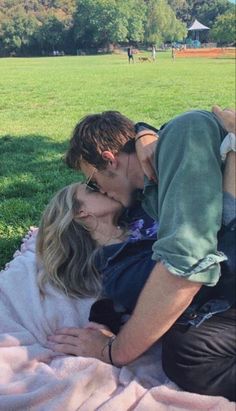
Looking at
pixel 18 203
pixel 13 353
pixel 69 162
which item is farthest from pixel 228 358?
pixel 18 203

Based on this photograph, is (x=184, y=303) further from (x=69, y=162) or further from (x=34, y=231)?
(x=34, y=231)

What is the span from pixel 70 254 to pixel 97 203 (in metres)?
0.36

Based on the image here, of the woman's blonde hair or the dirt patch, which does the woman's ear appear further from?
the dirt patch

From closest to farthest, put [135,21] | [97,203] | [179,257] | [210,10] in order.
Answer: [179,257]
[97,203]
[135,21]
[210,10]

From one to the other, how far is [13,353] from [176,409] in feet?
3.01

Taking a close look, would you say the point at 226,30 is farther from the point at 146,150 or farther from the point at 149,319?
the point at 149,319

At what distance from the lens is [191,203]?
79.3 inches

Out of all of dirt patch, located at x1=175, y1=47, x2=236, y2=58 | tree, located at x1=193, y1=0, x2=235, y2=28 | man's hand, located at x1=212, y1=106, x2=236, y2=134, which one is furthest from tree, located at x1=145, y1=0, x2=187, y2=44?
man's hand, located at x1=212, y1=106, x2=236, y2=134

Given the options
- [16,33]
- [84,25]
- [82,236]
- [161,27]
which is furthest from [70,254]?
[161,27]

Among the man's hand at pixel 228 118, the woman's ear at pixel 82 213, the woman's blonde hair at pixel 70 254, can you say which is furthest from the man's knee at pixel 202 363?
the woman's ear at pixel 82 213

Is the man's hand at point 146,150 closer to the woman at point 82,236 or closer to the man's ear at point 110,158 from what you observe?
the man's ear at point 110,158

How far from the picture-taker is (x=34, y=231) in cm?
472

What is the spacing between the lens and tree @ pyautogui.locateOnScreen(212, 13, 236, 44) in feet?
288

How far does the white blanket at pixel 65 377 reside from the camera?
238cm
